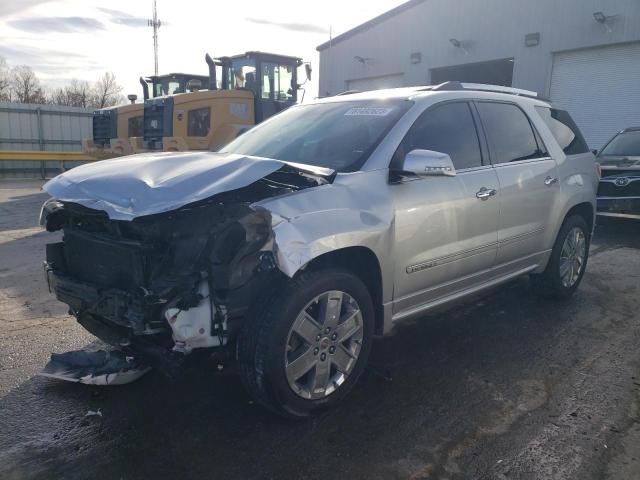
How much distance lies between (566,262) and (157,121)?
10.9 metres

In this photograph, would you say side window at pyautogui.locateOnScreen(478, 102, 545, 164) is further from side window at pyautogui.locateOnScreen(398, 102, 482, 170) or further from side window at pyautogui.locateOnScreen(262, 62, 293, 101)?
side window at pyautogui.locateOnScreen(262, 62, 293, 101)

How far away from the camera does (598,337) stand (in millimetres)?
4383

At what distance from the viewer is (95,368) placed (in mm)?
3457

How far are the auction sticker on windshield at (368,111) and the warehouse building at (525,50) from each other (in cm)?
1413

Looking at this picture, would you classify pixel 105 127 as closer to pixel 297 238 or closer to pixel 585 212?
pixel 585 212

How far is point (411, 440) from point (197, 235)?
1.61 meters

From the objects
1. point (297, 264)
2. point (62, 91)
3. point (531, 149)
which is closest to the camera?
point (297, 264)

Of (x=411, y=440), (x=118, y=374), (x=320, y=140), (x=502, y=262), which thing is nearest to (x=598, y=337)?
(x=502, y=262)

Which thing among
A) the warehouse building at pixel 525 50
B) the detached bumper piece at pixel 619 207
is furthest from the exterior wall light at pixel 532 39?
the detached bumper piece at pixel 619 207

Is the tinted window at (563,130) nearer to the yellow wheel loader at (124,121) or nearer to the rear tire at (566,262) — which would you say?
the rear tire at (566,262)

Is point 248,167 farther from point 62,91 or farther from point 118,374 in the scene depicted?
point 62,91

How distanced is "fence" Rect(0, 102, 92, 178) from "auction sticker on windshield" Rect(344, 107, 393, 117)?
18413 mm

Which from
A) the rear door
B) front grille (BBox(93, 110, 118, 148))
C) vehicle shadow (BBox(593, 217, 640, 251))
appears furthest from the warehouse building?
the rear door

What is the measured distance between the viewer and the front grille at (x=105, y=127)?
1552cm
